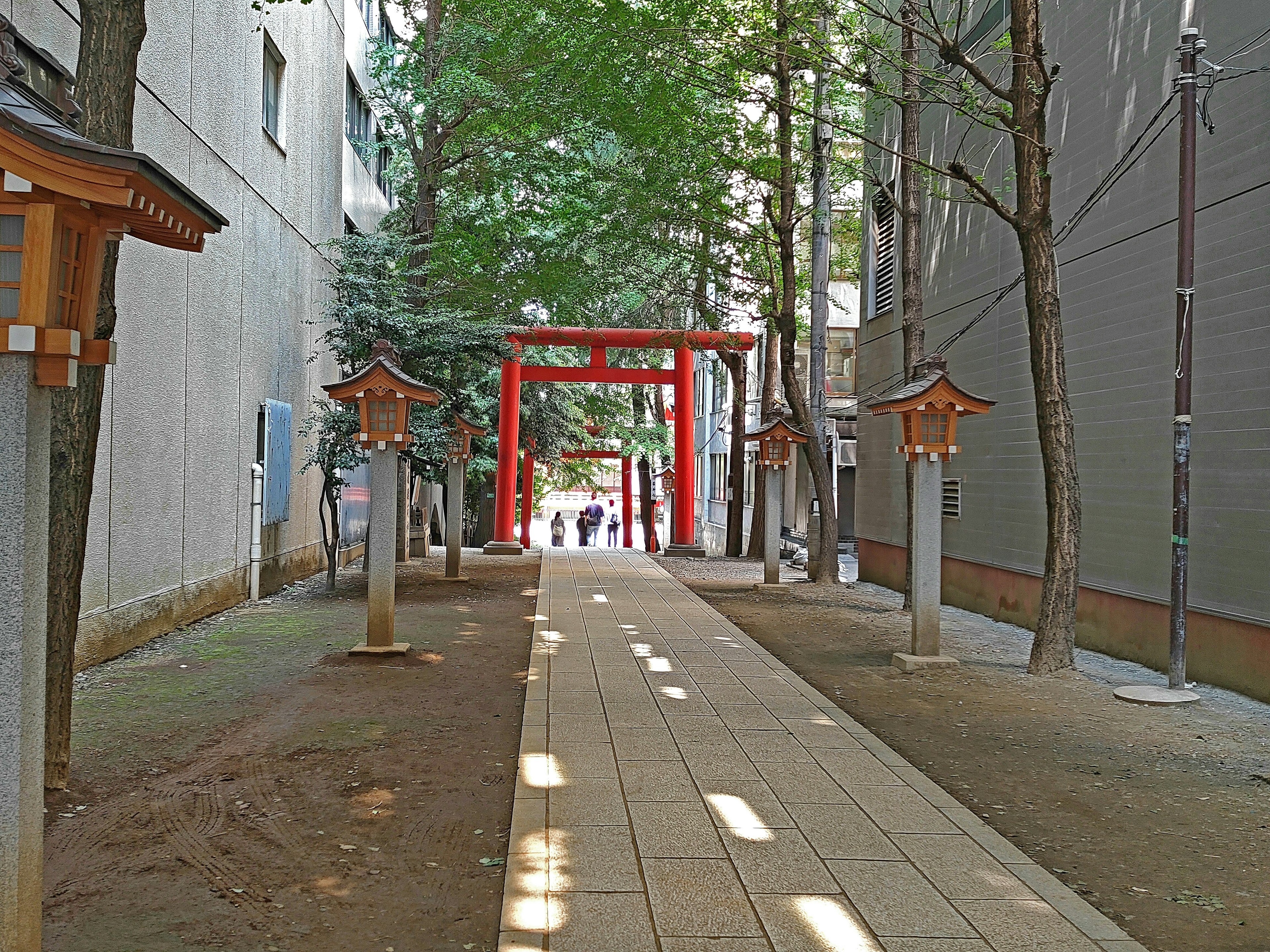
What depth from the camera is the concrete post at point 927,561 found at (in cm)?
939

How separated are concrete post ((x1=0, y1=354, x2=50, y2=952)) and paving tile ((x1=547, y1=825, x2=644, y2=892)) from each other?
1799 mm

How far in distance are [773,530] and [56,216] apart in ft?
43.0

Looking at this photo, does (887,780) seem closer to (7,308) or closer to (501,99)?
(7,308)

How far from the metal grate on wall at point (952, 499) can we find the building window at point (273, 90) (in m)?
10.1

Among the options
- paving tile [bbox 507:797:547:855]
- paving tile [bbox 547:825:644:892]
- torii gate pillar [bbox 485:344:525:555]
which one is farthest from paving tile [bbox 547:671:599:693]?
torii gate pillar [bbox 485:344:525:555]

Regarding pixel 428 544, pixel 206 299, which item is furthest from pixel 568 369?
pixel 206 299

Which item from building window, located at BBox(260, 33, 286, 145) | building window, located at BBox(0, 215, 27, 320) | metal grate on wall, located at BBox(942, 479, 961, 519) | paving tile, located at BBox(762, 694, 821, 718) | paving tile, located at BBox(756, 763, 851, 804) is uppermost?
building window, located at BBox(260, 33, 286, 145)

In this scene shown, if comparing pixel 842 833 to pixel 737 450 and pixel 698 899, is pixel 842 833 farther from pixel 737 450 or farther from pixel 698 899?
pixel 737 450

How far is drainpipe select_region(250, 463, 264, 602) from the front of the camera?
12.9 meters

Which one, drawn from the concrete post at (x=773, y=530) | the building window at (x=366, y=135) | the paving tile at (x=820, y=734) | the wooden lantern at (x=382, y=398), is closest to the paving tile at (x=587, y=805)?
the paving tile at (x=820, y=734)

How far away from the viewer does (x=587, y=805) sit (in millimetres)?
5160

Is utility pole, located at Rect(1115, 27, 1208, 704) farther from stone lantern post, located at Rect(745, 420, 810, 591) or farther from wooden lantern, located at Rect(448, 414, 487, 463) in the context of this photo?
wooden lantern, located at Rect(448, 414, 487, 463)

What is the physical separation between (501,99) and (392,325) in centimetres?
515

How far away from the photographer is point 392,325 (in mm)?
14273
